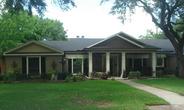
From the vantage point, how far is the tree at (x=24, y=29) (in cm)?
5386

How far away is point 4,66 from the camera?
47906 millimetres

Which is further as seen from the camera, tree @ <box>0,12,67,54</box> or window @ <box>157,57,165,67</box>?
tree @ <box>0,12,67,54</box>

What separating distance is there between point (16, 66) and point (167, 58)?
17248 mm

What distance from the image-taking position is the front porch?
4797 centimetres

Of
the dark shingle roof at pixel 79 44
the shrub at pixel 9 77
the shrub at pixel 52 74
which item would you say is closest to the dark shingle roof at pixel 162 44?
the dark shingle roof at pixel 79 44

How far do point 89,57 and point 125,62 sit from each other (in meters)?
4.27

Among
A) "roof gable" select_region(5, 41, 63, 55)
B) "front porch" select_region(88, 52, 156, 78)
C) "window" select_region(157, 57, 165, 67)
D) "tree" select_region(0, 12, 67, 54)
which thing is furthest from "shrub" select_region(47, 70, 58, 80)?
"window" select_region(157, 57, 165, 67)

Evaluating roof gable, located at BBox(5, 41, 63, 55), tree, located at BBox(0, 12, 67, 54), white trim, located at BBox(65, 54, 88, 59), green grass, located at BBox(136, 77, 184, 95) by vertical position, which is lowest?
green grass, located at BBox(136, 77, 184, 95)

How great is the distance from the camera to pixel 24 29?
67.1 metres

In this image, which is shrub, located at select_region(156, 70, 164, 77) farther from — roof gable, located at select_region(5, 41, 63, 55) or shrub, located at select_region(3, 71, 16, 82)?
shrub, located at select_region(3, 71, 16, 82)

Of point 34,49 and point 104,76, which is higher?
point 34,49

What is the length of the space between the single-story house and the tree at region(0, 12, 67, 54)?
356cm

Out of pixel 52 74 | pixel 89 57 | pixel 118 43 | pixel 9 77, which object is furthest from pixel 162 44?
pixel 9 77

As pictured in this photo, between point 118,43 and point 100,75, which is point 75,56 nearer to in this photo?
point 118,43
